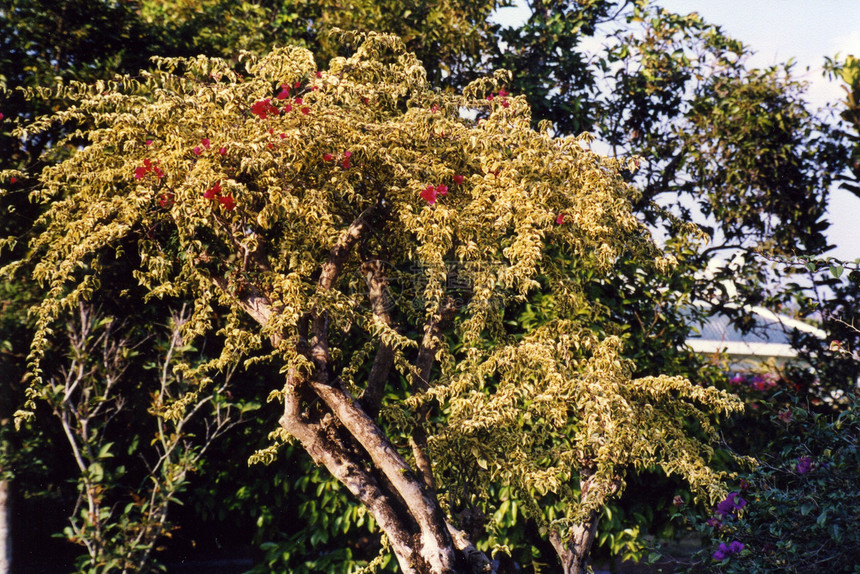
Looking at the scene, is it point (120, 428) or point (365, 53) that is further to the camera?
point (120, 428)

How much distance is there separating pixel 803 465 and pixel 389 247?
351 centimetres

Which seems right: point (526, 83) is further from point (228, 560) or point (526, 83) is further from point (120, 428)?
point (228, 560)

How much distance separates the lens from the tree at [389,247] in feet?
17.2

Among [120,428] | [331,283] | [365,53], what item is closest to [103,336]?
[120,428]

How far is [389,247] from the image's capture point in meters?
6.23

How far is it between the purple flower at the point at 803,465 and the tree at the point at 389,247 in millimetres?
577

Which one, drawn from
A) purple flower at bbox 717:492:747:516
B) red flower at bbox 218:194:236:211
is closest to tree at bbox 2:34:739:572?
red flower at bbox 218:194:236:211

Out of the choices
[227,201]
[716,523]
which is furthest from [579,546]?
[227,201]

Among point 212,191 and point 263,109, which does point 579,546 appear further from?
point 263,109

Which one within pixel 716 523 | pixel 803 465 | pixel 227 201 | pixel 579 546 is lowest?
pixel 579 546

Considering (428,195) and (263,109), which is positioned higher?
(263,109)

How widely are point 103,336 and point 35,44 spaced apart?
113 inches

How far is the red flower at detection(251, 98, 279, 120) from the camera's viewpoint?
5.32 m

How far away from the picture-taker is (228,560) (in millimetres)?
8719
